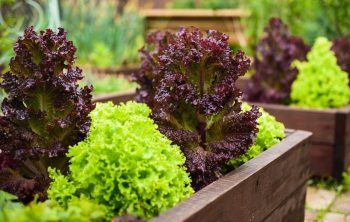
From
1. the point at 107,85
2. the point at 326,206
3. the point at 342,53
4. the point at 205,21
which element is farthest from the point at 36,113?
the point at 205,21

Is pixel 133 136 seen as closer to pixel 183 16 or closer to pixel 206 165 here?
pixel 206 165

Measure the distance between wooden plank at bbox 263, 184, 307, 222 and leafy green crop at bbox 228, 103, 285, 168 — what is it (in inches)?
12.3

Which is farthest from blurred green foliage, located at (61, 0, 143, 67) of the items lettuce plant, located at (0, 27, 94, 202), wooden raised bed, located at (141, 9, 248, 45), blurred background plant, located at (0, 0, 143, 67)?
lettuce plant, located at (0, 27, 94, 202)

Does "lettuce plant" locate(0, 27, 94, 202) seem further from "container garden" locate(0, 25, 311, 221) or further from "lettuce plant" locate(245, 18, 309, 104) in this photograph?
"lettuce plant" locate(245, 18, 309, 104)

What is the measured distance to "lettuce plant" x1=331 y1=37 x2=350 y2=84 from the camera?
204 inches

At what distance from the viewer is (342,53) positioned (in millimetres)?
5234

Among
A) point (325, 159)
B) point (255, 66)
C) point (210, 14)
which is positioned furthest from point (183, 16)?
point (325, 159)

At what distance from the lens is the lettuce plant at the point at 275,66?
16.8ft

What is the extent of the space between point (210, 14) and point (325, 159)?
6.49 m

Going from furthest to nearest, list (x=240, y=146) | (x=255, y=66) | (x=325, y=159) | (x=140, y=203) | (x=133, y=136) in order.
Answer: (x=255, y=66), (x=325, y=159), (x=240, y=146), (x=133, y=136), (x=140, y=203)

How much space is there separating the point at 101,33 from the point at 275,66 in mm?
3927

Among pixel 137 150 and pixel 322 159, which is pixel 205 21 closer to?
pixel 322 159

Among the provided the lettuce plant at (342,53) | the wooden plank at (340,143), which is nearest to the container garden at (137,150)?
the wooden plank at (340,143)

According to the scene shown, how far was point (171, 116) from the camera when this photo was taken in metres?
2.62
